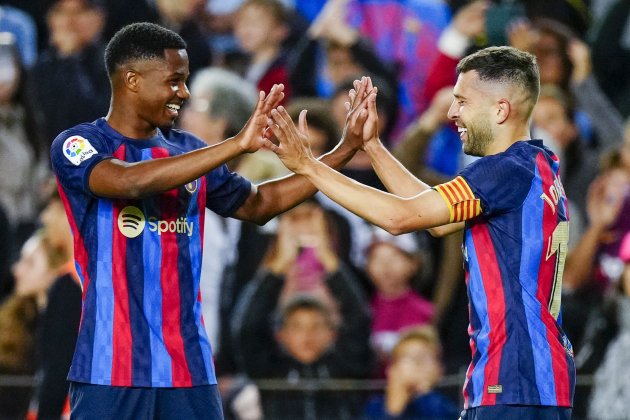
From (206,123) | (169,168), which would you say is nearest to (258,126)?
(169,168)

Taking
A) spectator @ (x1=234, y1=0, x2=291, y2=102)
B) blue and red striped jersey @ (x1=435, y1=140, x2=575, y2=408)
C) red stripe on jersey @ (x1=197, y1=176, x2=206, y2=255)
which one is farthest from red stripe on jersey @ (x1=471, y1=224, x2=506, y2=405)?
spectator @ (x1=234, y1=0, x2=291, y2=102)

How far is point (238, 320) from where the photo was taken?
7477mm

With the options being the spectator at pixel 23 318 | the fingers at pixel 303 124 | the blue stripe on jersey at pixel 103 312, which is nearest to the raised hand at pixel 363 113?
the fingers at pixel 303 124

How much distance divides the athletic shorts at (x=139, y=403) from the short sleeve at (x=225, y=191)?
72 cm

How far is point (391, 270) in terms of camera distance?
764cm

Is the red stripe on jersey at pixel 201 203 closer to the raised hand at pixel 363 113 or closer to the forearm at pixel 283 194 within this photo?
the forearm at pixel 283 194

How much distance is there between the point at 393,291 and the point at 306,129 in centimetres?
346

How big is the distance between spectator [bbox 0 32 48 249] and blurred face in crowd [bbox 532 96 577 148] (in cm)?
347

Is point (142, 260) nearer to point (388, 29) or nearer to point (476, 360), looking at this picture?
point (476, 360)

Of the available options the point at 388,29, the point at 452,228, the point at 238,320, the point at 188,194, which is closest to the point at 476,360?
the point at 452,228

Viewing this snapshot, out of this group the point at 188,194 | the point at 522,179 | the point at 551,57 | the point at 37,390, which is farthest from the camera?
the point at 551,57

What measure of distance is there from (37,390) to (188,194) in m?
3.53

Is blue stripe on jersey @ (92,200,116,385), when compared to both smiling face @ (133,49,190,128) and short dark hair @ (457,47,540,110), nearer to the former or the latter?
smiling face @ (133,49,190,128)

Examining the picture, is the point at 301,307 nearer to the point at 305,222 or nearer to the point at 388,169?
the point at 305,222
